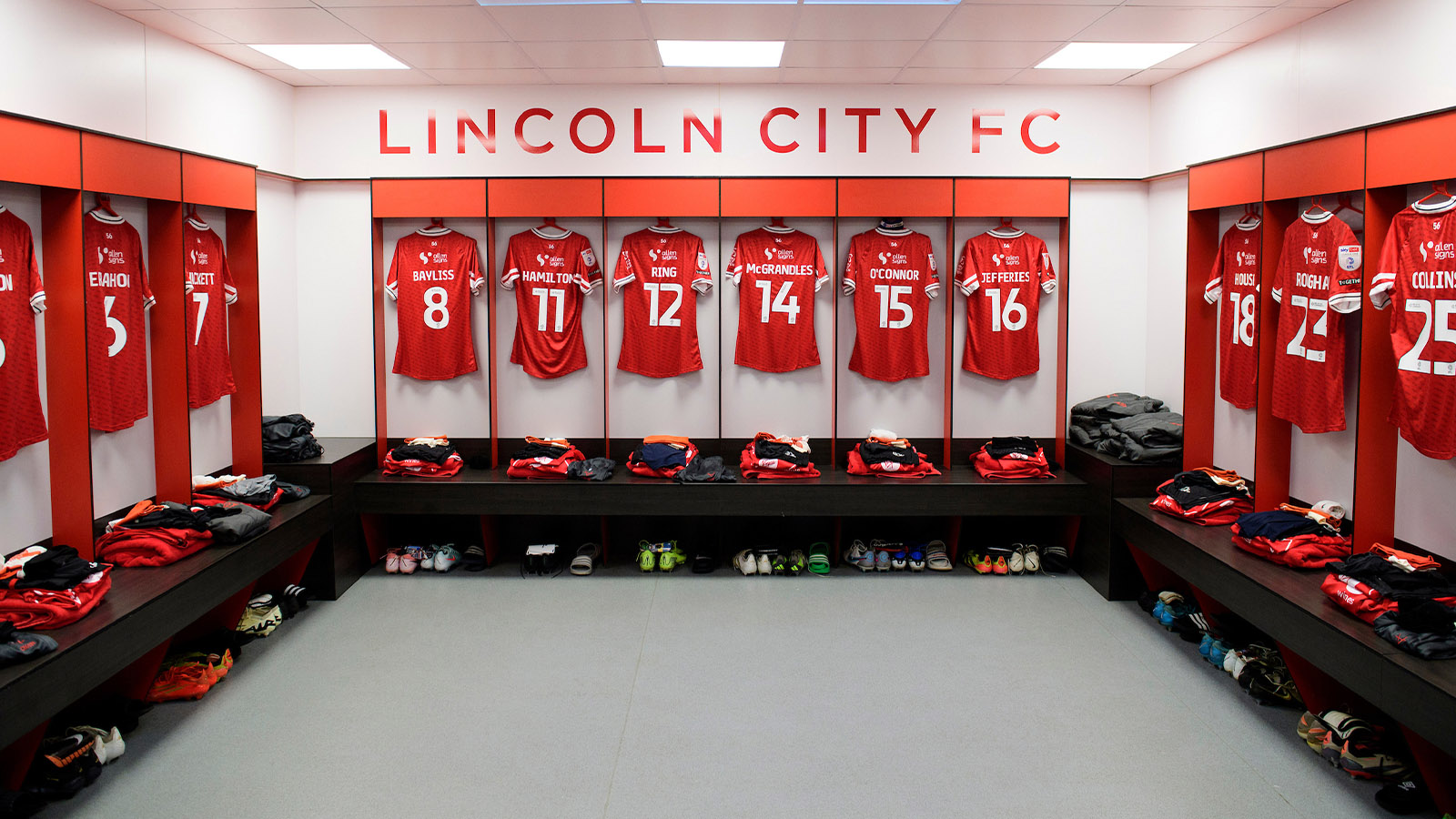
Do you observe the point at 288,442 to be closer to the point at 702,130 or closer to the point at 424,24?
the point at 424,24

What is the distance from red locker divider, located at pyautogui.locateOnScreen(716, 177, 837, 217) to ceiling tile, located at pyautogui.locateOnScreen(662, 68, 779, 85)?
1.91 feet

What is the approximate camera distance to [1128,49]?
469 cm

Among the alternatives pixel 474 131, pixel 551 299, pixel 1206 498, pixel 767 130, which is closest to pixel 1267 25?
pixel 1206 498

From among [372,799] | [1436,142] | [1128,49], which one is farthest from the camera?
[1128,49]

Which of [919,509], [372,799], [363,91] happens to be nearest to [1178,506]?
[919,509]

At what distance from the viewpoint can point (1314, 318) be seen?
13.0ft

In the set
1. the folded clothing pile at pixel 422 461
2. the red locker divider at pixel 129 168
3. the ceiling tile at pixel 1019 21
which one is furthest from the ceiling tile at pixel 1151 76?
the red locker divider at pixel 129 168

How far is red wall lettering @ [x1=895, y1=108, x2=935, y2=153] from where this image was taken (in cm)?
548

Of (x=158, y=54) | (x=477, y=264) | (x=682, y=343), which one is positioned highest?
(x=158, y=54)

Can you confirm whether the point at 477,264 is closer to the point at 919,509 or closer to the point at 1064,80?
the point at 919,509

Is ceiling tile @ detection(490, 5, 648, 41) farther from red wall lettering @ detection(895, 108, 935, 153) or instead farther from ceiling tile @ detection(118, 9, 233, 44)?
red wall lettering @ detection(895, 108, 935, 153)

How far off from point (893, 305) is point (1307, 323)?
224cm

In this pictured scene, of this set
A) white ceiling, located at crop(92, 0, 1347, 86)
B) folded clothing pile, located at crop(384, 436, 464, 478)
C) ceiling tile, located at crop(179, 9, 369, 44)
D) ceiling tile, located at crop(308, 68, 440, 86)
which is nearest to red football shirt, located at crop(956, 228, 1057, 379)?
white ceiling, located at crop(92, 0, 1347, 86)

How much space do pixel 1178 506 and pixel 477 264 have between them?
4176 millimetres
